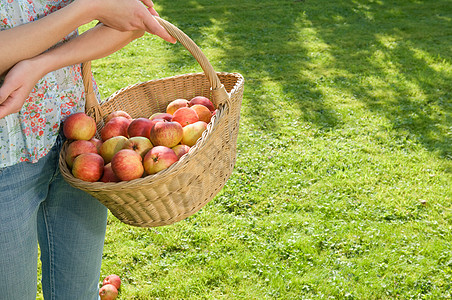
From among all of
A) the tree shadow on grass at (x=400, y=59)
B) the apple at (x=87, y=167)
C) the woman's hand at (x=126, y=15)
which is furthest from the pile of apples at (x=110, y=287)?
the tree shadow on grass at (x=400, y=59)

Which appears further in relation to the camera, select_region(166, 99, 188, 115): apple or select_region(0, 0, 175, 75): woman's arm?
select_region(166, 99, 188, 115): apple

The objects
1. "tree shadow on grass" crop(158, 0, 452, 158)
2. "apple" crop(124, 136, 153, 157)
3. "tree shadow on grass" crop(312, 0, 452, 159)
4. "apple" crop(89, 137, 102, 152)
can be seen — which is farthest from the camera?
"tree shadow on grass" crop(158, 0, 452, 158)

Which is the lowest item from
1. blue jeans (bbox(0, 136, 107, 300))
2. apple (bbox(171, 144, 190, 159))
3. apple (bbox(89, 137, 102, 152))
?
blue jeans (bbox(0, 136, 107, 300))

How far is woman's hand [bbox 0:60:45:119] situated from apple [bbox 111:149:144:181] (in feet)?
1.09

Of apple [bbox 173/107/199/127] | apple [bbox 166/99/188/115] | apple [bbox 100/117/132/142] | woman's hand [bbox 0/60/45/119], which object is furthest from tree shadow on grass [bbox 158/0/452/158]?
woman's hand [bbox 0/60/45/119]

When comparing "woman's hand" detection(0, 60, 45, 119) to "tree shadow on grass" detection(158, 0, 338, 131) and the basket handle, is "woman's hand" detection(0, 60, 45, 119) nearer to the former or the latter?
the basket handle

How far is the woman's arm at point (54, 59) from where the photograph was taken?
1241 millimetres

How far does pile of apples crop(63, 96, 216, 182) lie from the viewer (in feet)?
4.75

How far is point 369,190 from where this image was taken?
3422 mm

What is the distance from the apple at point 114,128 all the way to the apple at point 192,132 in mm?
236

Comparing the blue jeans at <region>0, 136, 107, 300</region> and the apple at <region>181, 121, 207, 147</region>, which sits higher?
the apple at <region>181, 121, 207, 147</region>

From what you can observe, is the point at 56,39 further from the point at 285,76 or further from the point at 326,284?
the point at 285,76

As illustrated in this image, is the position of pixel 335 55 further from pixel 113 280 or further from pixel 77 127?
pixel 77 127

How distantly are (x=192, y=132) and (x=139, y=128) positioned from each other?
0.21m
